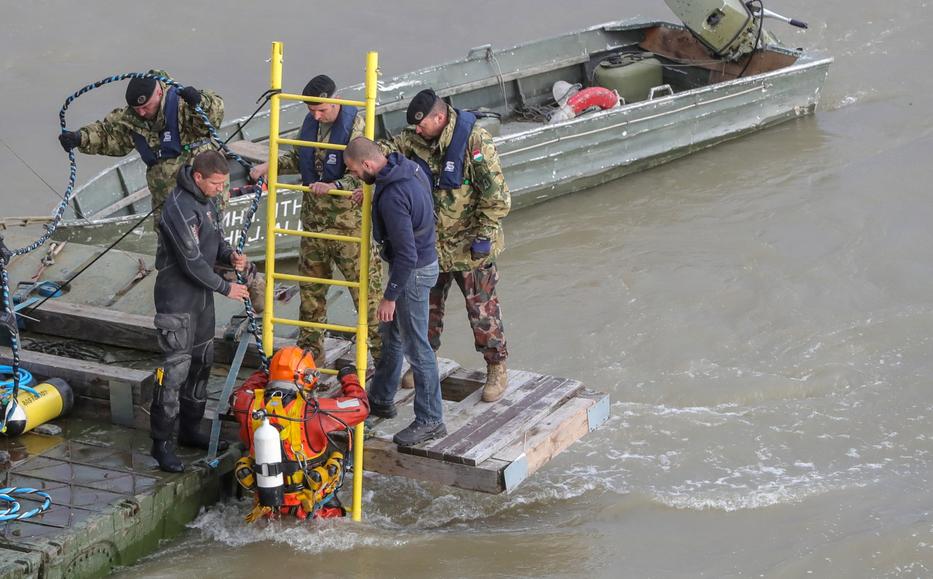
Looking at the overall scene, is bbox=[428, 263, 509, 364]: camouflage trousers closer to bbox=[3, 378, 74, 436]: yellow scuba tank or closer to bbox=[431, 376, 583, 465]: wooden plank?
bbox=[431, 376, 583, 465]: wooden plank

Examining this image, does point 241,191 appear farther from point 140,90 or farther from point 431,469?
point 431,469

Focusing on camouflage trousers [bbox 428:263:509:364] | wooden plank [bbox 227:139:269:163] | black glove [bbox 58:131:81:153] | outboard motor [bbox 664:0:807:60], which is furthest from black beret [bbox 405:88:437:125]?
outboard motor [bbox 664:0:807:60]

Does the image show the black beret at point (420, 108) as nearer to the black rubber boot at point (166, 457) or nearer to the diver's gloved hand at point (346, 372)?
the diver's gloved hand at point (346, 372)

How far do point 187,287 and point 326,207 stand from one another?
1.12 m

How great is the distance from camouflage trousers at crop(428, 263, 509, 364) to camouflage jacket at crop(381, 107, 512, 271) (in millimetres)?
82

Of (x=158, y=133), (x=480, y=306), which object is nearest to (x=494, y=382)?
(x=480, y=306)

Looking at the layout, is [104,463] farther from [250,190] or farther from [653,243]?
[653,243]

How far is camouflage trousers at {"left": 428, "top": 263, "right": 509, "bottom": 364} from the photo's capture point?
24.9 feet

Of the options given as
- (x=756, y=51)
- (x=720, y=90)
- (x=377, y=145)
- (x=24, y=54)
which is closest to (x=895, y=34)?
(x=756, y=51)

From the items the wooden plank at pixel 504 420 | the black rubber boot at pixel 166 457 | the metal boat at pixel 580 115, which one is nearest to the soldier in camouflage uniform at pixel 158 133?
the black rubber boot at pixel 166 457

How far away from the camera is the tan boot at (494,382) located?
7.89m

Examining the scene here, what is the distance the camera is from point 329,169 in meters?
7.82

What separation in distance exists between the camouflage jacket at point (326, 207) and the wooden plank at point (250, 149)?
4111 mm

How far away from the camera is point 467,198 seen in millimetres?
7453
